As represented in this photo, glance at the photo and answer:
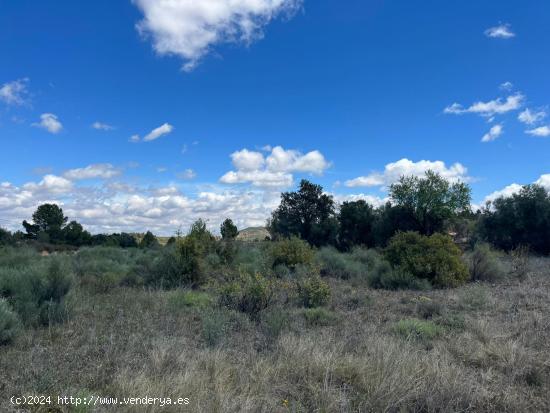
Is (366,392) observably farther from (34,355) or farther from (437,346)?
(34,355)

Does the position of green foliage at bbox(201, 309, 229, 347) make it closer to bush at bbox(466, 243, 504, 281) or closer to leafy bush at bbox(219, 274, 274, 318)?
leafy bush at bbox(219, 274, 274, 318)

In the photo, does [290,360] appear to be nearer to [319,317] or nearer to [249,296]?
[319,317]

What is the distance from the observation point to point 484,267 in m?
18.5

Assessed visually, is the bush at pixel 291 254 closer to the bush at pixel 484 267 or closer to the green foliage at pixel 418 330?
the bush at pixel 484 267

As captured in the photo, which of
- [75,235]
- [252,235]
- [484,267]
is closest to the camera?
[484,267]

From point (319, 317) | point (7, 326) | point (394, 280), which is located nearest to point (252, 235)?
point (394, 280)

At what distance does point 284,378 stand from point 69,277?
6.41 metres

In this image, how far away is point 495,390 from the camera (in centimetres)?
536

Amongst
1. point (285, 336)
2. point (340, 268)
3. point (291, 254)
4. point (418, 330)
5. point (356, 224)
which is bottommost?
point (418, 330)

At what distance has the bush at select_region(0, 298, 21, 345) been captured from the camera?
6.86m

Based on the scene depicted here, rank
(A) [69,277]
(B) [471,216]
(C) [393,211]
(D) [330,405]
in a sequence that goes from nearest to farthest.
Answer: (D) [330,405] < (A) [69,277] < (C) [393,211] < (B) [471,216]

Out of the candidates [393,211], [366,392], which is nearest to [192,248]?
[366,392]

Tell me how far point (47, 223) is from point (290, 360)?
191 feet

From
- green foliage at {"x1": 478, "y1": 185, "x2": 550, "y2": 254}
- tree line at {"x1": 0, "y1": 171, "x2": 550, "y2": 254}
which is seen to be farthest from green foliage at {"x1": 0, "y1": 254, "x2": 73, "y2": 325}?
green foliage at {"x1": 478, "y1": 185, "x2": 550, "y2": 254}
